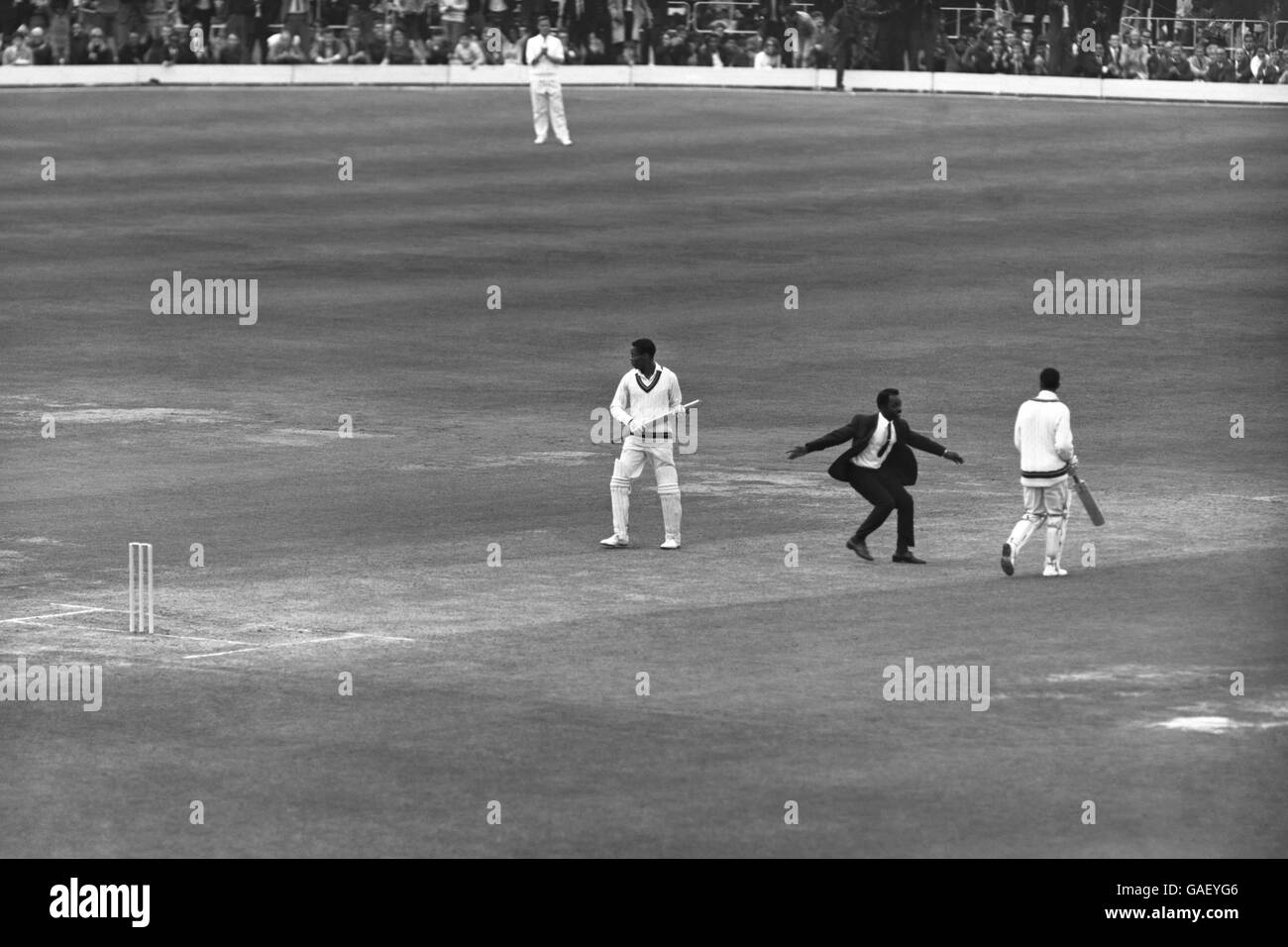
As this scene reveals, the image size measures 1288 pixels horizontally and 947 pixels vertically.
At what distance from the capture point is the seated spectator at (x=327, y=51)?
191 feet

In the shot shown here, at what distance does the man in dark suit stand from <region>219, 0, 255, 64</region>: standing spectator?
3776cm

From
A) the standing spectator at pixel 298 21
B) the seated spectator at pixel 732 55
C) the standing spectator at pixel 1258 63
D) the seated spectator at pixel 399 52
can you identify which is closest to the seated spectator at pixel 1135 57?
the standing spectator at pixel 1258 63

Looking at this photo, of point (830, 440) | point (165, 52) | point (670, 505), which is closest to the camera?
point (830, 440)

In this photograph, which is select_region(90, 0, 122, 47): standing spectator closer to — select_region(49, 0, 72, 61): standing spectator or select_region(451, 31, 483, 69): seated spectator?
select_region(49, 0, 72, 61): standing spectator

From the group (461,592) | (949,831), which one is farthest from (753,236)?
(949,831)

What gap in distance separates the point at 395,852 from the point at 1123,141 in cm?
3983

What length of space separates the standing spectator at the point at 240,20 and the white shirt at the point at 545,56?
1190 centimetres

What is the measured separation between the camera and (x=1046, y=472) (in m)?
22.1

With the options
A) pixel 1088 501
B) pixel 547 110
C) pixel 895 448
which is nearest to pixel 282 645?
pixel 895 448

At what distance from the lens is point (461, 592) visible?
2169cm

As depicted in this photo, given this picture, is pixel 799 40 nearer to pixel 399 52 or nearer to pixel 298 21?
pixel 399 52

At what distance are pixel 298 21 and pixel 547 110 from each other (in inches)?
408

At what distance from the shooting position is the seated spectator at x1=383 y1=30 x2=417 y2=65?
58312mm

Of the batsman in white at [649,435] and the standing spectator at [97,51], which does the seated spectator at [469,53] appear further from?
the batsman in white at [649,435]
